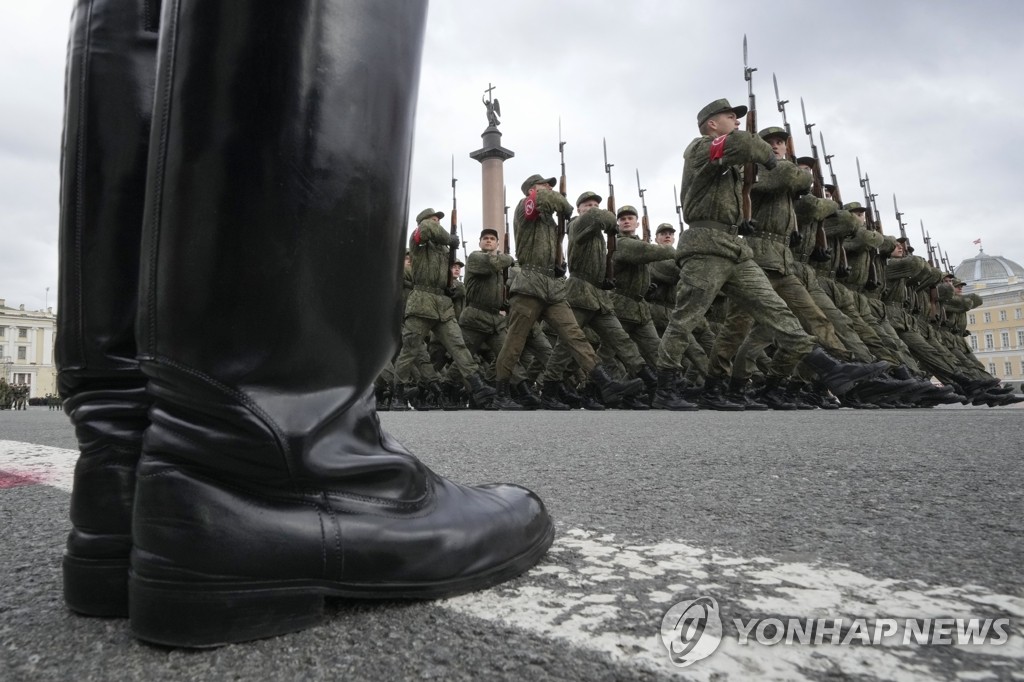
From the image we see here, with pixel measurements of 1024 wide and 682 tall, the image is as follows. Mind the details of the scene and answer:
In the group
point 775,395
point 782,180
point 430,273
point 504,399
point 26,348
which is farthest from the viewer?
point 26,348

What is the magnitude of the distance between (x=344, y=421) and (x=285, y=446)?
0.07m

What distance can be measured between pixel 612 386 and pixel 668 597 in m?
6.15

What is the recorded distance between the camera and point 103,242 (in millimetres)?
771

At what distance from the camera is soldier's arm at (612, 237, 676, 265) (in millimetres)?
7812

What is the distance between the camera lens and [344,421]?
674mm

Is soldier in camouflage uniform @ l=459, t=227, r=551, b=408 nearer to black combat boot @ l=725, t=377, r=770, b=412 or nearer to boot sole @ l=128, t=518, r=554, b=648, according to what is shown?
black combat boot @ l=725, t=377, r=770, b=412

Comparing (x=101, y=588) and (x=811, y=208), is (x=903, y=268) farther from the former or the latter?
(x=101, y=588)

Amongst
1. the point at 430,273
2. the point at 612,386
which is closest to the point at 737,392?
the point at 612,386

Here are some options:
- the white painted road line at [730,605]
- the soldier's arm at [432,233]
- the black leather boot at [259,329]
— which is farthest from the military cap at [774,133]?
the black leather boot at [259,329]

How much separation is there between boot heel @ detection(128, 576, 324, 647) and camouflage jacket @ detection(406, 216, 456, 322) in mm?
7635

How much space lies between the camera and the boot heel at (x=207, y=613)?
1.95ft

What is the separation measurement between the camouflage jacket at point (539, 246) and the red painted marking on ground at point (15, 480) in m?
5.49

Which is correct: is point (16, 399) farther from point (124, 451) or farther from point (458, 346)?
point (124, 451)

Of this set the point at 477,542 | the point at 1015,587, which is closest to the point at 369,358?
the point at 477,542
